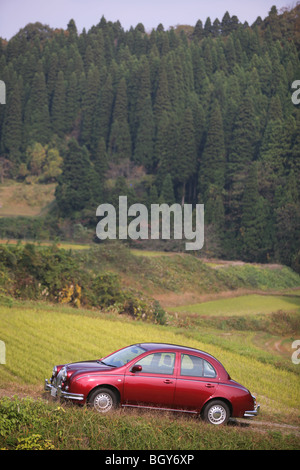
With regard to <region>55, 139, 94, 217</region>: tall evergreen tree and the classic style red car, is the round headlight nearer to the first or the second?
the classic style red car

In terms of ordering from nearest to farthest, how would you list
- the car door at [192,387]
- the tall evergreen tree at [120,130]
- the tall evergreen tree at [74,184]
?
the car door at [192,387] < the tall evergreen tree at [74,184] < the tall evergreen tree at [120,130]

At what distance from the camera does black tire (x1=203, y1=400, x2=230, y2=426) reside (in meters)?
11.8

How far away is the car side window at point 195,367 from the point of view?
39.2ft

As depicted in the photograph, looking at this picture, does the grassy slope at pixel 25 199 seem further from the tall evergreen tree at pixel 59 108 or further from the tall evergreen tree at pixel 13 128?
the tall evergreen tree at pixel 59 108

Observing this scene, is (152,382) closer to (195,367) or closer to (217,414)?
(195,367)

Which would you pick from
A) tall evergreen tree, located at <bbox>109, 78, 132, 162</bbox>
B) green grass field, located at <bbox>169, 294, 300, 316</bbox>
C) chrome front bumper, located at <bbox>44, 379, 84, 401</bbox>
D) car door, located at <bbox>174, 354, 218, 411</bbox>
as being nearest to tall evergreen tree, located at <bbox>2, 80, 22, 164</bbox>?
tall evergreen tree, located at <bbox>109, 78, 132, 162</bbox>

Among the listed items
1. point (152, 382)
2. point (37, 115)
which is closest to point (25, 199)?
point (37, 115)

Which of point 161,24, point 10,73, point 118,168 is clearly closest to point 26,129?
point 10,73

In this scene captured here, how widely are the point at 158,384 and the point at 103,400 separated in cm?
108

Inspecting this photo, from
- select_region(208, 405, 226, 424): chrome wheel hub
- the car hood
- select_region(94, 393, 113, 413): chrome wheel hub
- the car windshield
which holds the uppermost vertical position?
the car windshield

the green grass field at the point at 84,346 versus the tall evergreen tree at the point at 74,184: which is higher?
the tall evergreen tree at the point at 74,184

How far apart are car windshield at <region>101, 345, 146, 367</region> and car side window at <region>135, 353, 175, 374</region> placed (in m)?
0.23

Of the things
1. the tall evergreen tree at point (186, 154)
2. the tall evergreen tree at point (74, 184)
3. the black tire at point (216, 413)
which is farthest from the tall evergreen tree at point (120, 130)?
the black tire at point (216, 413)

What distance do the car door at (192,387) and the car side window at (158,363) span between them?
8.3 inches
